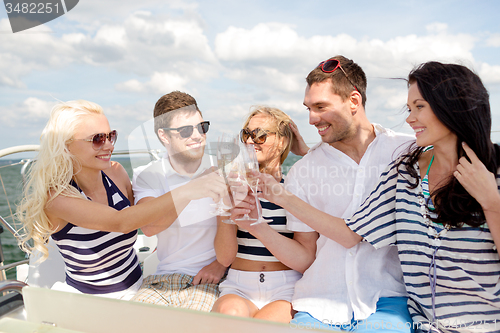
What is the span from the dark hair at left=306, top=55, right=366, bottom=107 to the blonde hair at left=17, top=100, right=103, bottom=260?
144 cm

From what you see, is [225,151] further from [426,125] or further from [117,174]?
[117,174]

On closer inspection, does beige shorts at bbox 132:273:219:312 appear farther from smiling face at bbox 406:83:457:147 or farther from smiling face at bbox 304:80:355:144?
smiling face at bbox 406:83:457:147

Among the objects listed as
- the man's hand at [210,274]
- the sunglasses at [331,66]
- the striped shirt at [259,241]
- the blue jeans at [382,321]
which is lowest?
the blue jeans at [382,321]

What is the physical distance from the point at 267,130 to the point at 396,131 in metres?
0.84

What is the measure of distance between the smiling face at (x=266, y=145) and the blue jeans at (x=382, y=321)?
0.99 metres

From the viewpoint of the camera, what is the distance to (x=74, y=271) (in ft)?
6.76

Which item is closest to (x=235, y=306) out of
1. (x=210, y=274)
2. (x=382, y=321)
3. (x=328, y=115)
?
(x=210, y=274)

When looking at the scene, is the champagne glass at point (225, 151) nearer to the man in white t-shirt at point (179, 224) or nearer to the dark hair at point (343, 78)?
the man in white t-shirt at point (179, 224)

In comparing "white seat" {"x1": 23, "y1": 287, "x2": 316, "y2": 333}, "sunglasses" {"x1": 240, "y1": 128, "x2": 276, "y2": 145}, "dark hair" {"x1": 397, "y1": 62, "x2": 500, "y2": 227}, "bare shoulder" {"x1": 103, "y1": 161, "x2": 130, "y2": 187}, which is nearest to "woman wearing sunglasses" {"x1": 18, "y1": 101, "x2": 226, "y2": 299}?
"bare shoulder" {"x1": 103, "y1": 161, "x2": 130, "y2": 187}

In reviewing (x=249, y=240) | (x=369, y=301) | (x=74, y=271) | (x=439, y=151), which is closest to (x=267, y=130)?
(x=249, y=240)

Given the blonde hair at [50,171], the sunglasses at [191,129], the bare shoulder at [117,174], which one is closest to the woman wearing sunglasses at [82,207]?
the blonde hair at [50,171]

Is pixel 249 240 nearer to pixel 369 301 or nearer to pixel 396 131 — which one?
pixel 369 301

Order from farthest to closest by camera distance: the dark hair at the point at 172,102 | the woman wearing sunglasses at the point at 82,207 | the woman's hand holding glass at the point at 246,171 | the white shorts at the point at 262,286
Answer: the dark hair at the point at 172,102
the white shorts at the point at 262,286
the woman wearing sunglasses at the point at 82,207
the woman's hand holding glass at the point at 246,171

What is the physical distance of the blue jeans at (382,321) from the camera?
1.58 meters
